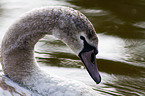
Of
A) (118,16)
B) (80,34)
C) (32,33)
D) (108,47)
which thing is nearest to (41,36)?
(32,33)

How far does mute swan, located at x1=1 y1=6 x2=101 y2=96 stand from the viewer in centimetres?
260

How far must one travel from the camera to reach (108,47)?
176 inches

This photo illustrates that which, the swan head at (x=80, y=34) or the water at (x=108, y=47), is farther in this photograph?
the water at (x=108, y=47)

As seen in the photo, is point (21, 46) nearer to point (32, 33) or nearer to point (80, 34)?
point (32, 33)

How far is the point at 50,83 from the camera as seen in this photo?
2781 millimetres

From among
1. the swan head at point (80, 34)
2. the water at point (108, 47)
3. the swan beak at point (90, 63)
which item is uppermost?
the swan head at point (80, 34)

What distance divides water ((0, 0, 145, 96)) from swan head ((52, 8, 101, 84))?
64 cm

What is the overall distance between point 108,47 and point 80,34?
6.30 feet

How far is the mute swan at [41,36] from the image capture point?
260 centimetres

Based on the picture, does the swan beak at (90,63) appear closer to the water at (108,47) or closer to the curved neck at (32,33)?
the curved neck at (32,33)

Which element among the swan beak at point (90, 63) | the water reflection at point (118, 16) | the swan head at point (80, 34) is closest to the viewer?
the swan head at point (80, 34)

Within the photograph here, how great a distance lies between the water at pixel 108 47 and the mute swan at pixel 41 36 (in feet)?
1.94

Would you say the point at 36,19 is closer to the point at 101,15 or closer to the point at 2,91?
the point at 2,91

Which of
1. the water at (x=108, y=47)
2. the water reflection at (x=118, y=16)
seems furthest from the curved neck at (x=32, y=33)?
the water reflection at (x=118, y=16)
